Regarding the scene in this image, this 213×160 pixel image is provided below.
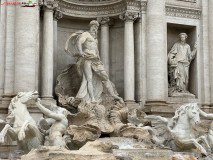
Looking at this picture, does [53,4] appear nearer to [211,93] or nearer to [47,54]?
[47,54]

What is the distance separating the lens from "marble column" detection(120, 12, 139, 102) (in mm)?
18188

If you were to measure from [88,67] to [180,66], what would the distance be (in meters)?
4.79

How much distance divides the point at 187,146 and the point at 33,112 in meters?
5.53

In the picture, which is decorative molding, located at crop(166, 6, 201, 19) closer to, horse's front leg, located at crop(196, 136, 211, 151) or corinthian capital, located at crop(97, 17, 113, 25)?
corinthian capital, located at crop(97, 17, 113, 25)

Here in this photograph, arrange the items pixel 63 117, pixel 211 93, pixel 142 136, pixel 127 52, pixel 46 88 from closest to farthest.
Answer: pixel 63 117
pixel 142 136
pixel 46 88
pixel 127 52
pixel 211 93

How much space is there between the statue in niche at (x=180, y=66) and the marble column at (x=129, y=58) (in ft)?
6.76

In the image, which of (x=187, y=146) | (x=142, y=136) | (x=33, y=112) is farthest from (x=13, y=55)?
(x=187, y=146)

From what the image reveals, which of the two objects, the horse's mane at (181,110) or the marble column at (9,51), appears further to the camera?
the marble column at (9,51)

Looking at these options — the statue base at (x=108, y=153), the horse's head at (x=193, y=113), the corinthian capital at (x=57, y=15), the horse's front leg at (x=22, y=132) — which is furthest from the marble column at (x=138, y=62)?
the horse's front leg at (x=22, y=132)

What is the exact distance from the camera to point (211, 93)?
19.6 m

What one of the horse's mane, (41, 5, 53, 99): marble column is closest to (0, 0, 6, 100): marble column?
(41, 5, 53, 99): marble column

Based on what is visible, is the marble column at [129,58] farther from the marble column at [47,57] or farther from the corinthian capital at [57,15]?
the marble column at [47,57]

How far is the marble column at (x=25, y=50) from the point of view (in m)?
15.7

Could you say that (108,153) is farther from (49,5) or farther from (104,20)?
(104,20)
